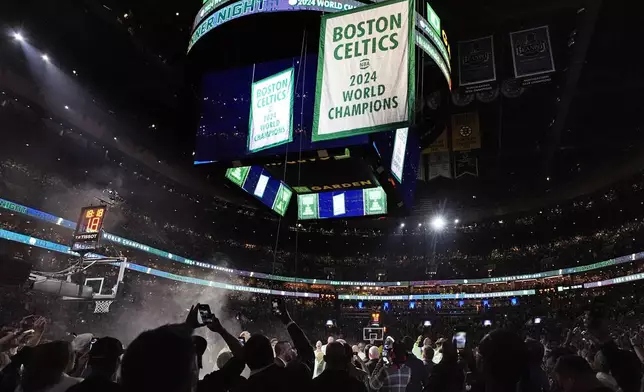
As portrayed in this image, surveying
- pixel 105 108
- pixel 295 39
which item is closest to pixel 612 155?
pixel 295 39

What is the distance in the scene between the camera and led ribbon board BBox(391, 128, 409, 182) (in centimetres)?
793

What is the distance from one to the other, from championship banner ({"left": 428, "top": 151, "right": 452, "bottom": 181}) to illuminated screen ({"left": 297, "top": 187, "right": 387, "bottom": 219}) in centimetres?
408

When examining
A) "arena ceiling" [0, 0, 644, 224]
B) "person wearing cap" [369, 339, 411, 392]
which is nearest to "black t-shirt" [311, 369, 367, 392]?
"person wearing cap" [369, 339, 411, 392]

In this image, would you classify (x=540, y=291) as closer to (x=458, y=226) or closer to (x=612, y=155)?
(x=458, y=226)

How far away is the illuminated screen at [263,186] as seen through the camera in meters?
8.48

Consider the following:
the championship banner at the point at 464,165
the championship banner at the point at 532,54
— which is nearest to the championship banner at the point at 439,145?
the championship banner at the point at 464,165

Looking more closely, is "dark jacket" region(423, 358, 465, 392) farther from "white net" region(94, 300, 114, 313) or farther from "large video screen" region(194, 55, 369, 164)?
"white net" region(94, 300, 114, 313)

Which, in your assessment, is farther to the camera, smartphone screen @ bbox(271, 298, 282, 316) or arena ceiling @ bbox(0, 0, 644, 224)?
arena ceiling @ bbox(0, 0, 644, 224)

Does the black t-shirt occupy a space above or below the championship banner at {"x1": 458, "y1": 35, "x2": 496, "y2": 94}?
below

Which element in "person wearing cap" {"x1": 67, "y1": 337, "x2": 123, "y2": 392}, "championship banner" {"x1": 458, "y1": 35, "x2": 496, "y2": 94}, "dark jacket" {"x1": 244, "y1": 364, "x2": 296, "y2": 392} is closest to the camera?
"person wearing cap" {"x1": 67, "y1": 337, "x2": 123, "y2": 392}

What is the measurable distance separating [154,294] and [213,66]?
1911 centimetres

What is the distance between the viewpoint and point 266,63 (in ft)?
25.7

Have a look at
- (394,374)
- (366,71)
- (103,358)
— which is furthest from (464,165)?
(103,358)

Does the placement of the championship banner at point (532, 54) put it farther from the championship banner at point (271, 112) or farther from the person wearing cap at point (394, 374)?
the person wearing cap at point (394, 374)
